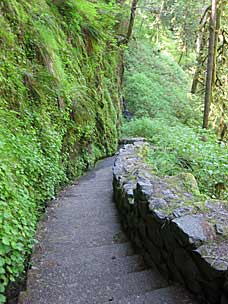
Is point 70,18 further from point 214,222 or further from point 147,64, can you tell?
point 147,64

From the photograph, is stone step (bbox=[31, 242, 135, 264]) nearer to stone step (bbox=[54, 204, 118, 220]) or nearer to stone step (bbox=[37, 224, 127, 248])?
stone step (bbox=[37, 224, 127, 248])

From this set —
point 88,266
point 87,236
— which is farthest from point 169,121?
point 88,266

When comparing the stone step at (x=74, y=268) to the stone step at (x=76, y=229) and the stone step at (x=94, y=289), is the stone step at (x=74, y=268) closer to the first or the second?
the stone step at (x=94, y=289)

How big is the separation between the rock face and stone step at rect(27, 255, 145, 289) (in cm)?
22

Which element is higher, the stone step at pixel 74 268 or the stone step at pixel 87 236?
the stone step at pixel 74 268

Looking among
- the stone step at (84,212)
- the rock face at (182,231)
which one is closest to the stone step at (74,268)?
the rock face at (182,231)

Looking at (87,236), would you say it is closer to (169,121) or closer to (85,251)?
(85,251)

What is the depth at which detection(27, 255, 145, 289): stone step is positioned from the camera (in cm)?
330

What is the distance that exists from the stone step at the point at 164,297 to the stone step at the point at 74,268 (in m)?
0.63

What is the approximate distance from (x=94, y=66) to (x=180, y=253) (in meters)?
8.83

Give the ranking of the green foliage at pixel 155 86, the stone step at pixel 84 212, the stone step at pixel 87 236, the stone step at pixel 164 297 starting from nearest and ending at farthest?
the stone step at pixel 164 297
the stone step at pixel 87 236
the stone step at pixel 84 212
the green foliage at pixel 155 86

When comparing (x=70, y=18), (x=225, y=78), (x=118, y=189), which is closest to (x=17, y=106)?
(x=118, y=189)

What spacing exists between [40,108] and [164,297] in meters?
3.81

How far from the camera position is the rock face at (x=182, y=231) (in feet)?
7.84
